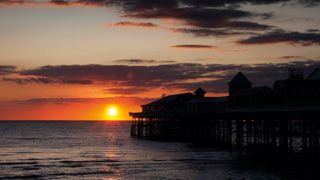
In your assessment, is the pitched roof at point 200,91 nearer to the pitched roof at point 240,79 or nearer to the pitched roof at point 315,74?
the pitched roof at point 240,79

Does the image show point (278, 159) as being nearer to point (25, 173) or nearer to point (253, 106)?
point (253, 106)

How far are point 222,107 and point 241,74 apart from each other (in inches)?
220

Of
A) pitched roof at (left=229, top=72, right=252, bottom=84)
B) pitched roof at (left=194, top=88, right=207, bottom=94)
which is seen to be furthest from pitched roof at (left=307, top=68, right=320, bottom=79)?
pitched roof at (left=194, top=88, right=207, bottom=94)

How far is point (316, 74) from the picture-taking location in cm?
5516

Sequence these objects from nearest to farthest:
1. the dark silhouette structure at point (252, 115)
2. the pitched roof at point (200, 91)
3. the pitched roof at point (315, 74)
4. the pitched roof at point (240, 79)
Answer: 1. the dark silhouette structure at point (252, 115)
2. the pitched roof at point (315, 74)
3. the pitched roof at point (240, 79)
4. the pitched roof at point (200, 91)

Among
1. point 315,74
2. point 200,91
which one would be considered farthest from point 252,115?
point 200,91

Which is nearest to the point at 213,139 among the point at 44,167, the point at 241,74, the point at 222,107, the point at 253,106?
the point at 222,107

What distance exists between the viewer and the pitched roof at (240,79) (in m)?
76.1

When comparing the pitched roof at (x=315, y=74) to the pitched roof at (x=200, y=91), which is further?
the pitched roof at (x=200, y=91)

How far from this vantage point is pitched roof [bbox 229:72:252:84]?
250 feet

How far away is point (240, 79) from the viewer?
76500mm

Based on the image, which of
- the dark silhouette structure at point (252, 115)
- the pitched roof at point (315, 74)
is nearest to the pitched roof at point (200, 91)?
the dark silhouette structure at point (252, 115)

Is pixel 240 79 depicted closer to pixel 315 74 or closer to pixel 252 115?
pixel 315 74

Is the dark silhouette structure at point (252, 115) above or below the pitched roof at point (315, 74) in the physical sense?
below
